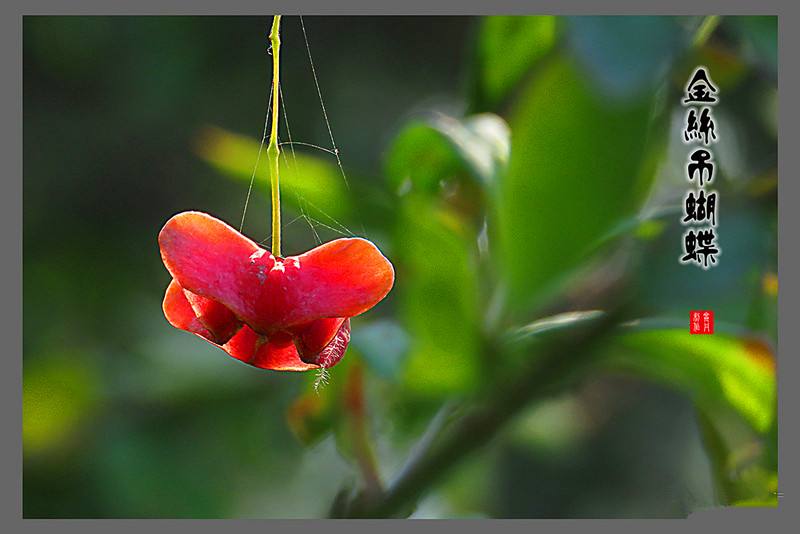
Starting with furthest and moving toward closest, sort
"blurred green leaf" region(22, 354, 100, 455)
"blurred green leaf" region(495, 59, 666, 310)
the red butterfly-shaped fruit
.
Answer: "blurred green leaf" region(22, 354, 100, 455), "blurred green leaf" region(495, 59, 666, 310), the red butterfly-shaped fruit

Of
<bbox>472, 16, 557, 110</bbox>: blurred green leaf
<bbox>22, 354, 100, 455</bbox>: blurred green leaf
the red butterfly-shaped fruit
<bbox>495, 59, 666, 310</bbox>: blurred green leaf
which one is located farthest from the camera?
<bbox>22, 354, 100, 455</bbox>: blurred green leaf

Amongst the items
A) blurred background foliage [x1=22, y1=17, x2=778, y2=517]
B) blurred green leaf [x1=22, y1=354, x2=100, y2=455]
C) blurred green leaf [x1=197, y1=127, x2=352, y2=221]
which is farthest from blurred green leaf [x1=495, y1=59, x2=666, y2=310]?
blurred green leaf [x1=22, y1=354, x2=100, y2=455]

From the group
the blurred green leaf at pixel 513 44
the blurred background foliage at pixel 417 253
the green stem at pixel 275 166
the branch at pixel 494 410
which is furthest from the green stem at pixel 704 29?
the green stem at pixel 275 166

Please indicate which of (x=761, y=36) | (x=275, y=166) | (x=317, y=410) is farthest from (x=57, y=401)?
(x=761, y=36)

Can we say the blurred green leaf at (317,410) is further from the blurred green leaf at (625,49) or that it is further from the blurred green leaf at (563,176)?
the blurred green leaf at (625,49)

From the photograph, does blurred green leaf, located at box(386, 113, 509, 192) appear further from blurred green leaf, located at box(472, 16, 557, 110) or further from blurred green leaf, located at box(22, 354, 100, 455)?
blurred green leaf, located at box(22, 354, 100, 455)

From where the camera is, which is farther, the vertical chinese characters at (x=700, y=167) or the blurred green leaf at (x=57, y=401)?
the blurred green leaf at (x=57, y=401)

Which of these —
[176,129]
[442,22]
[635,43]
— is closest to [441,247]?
[635,43]
